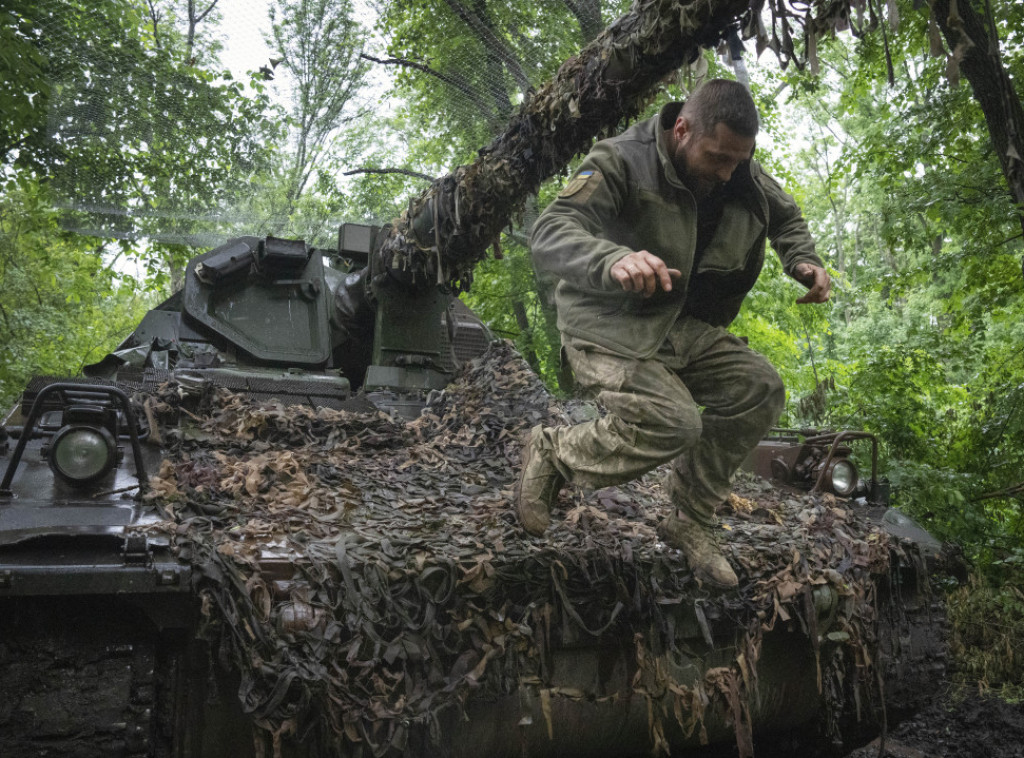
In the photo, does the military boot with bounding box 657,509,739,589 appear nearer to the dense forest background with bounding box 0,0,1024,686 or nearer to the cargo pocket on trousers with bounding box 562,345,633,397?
the cargo pocket on trousers with bounding box 562,345,633,397

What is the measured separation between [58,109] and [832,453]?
27.5 feet

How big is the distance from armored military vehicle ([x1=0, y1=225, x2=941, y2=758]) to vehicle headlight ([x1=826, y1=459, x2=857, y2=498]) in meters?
0.02

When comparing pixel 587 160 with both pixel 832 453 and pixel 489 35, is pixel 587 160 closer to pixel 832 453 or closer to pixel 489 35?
pixel 832 453

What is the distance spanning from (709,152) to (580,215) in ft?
1.45

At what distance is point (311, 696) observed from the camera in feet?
8.96

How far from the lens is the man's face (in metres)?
2.99

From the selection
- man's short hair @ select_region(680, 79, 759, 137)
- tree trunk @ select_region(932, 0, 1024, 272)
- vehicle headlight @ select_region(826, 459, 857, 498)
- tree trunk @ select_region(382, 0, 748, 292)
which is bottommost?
vehicle headlight @ select_region(826, 459, 857, 498)

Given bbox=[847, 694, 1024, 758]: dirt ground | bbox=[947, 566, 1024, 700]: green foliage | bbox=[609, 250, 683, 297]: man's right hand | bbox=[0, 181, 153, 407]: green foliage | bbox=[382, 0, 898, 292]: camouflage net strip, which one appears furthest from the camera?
bbox=[0, 181, 153, 407]: green foliage

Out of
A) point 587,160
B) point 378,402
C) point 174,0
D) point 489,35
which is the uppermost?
point 174,0

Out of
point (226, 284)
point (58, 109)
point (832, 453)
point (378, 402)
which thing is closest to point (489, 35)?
point (58, 109)

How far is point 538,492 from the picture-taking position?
3.37m

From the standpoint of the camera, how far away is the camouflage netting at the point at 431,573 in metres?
2.81

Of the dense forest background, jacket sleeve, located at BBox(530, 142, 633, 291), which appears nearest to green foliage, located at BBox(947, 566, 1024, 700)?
the dense forest background

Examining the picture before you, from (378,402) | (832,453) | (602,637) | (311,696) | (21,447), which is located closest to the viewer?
(311,696)
